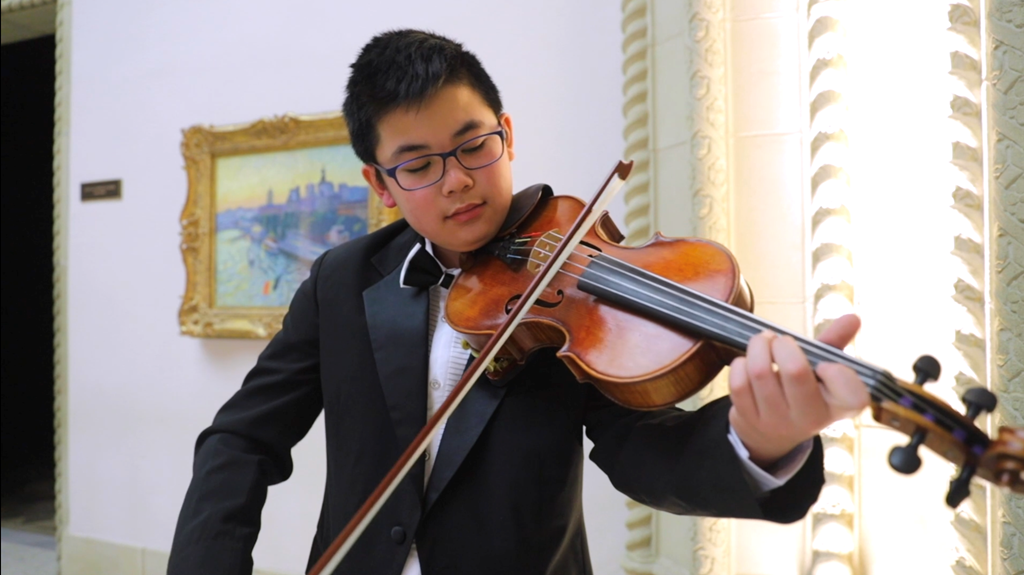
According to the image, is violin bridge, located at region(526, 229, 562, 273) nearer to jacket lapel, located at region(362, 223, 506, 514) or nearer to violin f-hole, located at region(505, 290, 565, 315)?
violin f-hole, located at region(505, 290, 565, 315)

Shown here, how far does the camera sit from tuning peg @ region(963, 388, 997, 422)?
26.1 inches

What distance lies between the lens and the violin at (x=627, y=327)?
26.4 inches

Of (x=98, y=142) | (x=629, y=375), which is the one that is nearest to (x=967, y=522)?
(x=629, y=375)

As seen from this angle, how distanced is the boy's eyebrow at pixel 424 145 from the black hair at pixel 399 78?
0.18ft

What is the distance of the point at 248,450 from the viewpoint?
1.11 m

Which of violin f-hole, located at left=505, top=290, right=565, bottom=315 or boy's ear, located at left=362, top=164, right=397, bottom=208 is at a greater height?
boy's ear, located at left=362, top=164, right=397, bottom=208

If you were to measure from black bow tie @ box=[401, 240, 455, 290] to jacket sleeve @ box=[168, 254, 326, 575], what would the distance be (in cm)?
20

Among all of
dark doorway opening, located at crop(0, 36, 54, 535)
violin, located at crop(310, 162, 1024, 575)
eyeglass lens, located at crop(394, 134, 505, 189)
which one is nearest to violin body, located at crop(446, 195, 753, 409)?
violin, located at crop(310, 162, 1024, 575)

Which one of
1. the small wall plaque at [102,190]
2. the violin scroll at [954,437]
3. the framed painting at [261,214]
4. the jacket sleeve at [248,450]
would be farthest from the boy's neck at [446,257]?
the small wall plaque at [102,190]

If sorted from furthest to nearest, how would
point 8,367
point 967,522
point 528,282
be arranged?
point 8,367, point 967,522, point 528,282

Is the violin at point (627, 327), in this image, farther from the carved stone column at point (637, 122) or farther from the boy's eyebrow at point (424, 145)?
the carved stone column at point (637, 122)

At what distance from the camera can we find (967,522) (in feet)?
4.52

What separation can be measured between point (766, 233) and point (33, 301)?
5.04m

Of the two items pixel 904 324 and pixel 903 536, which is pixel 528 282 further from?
pixel 903 536
